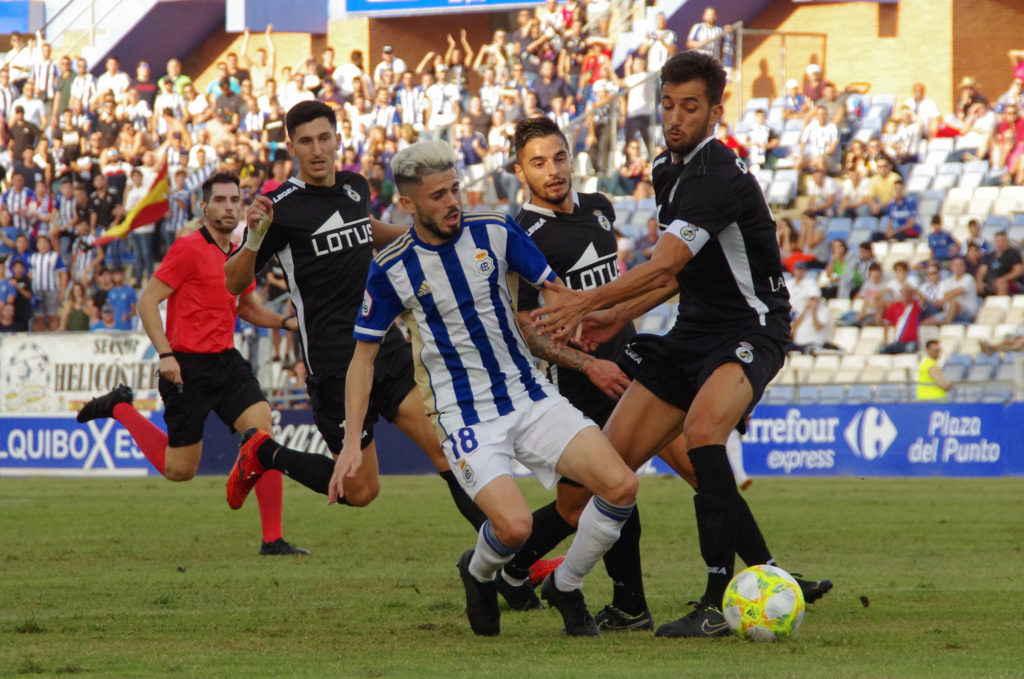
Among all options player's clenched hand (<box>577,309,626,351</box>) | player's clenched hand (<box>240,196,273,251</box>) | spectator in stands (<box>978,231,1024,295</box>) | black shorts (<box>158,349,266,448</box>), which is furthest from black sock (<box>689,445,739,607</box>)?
spectator in stands (<box>978,231,1024,295</box>)

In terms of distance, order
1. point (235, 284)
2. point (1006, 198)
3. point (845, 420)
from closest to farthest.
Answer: point (235, 284)
point (845, 420)
point (1006, 198)

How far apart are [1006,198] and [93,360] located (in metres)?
13.1

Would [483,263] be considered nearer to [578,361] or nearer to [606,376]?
[578,361]

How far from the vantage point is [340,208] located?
25.4 feet

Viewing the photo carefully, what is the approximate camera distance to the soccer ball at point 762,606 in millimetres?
5613

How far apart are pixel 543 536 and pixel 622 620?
2.11ft

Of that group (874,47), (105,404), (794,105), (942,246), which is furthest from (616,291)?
(874,47)

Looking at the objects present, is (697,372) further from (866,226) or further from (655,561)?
(866,226)

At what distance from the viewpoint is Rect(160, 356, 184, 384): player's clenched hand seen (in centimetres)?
913

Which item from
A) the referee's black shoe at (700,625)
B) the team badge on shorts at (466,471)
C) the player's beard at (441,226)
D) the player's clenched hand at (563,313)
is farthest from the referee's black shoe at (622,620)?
the player's beard at (441,226)

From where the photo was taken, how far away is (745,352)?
5.92 m

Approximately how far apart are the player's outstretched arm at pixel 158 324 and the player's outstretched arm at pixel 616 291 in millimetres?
4060

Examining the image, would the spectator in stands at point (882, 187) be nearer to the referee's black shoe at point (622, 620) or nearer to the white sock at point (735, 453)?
the white sock at point (735, 453)

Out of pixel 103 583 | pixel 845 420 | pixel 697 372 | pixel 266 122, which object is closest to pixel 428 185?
pixel 697 372
